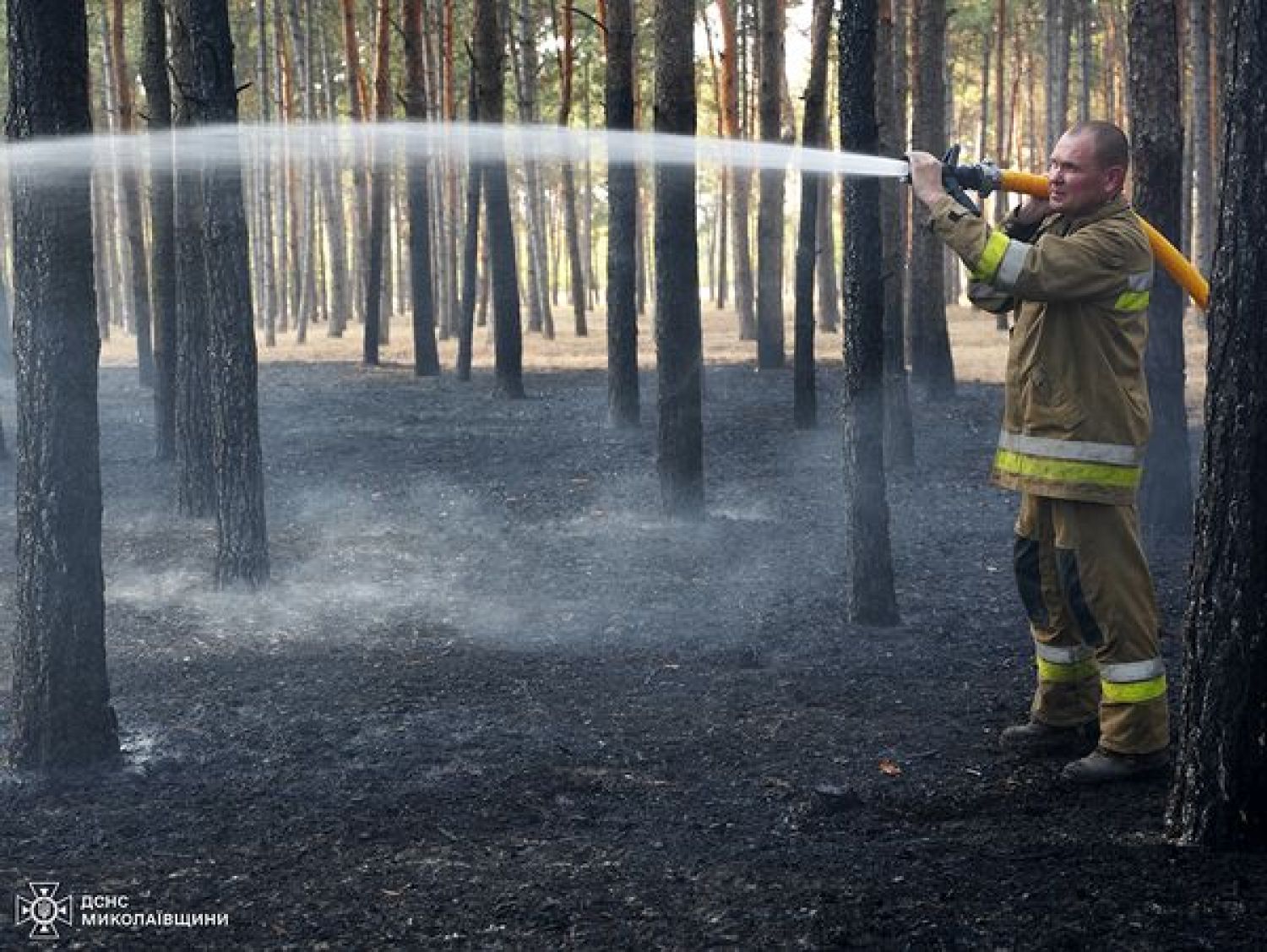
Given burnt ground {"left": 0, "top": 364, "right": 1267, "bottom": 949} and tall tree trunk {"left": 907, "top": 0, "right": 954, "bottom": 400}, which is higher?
tall tree trunk {"left": 907, "top": 0, "right": 954, "bottom": 400}

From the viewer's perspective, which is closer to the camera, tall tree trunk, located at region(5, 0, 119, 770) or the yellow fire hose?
tall tree trunk, located at region(5, 0, 119, 770)

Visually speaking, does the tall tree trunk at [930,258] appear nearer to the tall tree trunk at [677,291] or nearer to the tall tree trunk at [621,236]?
the tall tree trunk at [621,236]

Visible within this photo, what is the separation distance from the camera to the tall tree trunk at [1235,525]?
405 cm

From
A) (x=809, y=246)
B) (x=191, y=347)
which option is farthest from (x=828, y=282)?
(x=191, y=347)

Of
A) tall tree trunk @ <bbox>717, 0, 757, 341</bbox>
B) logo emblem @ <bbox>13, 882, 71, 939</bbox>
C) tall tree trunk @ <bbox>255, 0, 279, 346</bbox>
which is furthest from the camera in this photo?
tall tree trunk @ <bbox>255, 0, 279, 346</bbox>

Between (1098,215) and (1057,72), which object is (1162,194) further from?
(1057,72)

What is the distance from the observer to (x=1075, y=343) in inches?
204

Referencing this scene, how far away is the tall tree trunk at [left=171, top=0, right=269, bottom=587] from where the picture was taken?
8367mm

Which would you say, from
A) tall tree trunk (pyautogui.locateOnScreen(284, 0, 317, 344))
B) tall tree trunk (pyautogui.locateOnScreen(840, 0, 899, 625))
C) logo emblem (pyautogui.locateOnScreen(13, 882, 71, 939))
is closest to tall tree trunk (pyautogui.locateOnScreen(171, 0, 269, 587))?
tall tree trunk (pyautogui.locateOnScreen(840, 0, 899, 625))

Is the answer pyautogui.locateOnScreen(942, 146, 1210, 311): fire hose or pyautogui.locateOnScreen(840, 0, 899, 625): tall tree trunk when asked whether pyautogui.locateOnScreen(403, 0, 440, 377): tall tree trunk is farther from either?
pyautogui.locateOnScreen(942, 146, 1210, 311): fire hose

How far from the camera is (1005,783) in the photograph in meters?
5.18

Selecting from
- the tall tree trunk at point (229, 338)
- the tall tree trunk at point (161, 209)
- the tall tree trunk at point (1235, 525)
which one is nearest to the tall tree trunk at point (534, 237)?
the tall tree trunk at point (161, 209)

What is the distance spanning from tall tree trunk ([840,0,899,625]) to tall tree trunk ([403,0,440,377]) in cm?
1172

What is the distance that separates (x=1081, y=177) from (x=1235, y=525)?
1676mm
